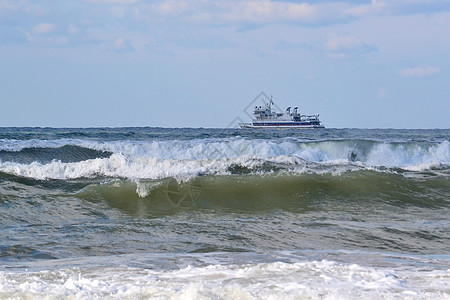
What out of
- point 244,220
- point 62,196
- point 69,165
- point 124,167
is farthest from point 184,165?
point 244,220

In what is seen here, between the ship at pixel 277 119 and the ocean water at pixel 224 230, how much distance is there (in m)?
57.4

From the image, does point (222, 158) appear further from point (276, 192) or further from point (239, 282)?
point (239, 282)

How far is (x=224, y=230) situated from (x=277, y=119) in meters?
67.3

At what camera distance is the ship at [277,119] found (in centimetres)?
7550

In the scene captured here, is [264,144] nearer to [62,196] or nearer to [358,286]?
[62,196]

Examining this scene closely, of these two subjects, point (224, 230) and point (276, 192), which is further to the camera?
point (276, 192)

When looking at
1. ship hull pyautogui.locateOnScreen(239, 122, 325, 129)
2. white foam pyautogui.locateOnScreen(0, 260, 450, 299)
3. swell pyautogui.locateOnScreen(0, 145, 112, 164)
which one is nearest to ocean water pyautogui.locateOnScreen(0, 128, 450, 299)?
white foam pyautogui.locateOnScreen(0, 260, 450, 299)

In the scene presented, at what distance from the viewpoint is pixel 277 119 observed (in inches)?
2972

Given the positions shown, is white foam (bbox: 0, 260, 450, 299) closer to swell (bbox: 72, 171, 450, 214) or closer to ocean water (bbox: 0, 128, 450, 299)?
ocean water (bbox: 0, 128, 450, 299)

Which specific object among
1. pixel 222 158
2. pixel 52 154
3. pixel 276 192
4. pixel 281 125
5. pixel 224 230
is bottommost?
pixel 224 230

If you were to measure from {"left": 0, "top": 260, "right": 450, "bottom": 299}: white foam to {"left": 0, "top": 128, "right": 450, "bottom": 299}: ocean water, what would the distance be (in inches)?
0.7

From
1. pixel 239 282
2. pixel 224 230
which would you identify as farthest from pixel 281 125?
pixel 239 282

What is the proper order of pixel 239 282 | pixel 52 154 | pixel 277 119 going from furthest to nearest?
pixel 277 119, pixel 52 154, pixel 239 282

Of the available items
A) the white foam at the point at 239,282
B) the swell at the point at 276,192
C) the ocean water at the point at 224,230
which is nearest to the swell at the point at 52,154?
the ocean water at the point at 224,230
